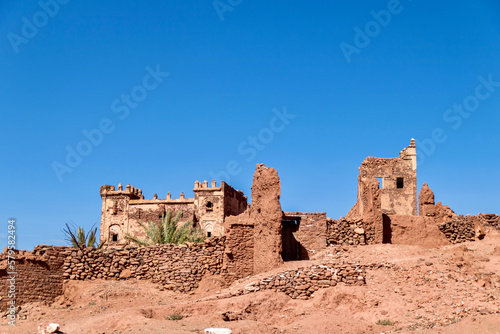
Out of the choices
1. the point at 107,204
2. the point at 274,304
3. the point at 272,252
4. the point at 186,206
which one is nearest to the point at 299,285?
the point at 274,304

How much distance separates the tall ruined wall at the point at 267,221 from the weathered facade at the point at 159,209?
21.5 meters

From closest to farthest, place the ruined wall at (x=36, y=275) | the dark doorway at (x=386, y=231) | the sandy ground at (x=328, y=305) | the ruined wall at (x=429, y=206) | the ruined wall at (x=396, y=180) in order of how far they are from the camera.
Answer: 1. the sandy ground at (x=328, y=305)
2. the ruined wall at (x=36, y=275)
3. the dark doorway at (x=386, y=231)
4. the ruined wall at (x=429, y=206)
5. the ruined wall at (x=396, y=180)

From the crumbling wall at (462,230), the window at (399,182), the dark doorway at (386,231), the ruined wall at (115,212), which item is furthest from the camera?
the ruined wall at (115,212)

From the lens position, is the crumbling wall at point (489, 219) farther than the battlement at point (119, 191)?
No

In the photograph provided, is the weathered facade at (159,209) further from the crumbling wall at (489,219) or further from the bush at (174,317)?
the bush at (174,317)

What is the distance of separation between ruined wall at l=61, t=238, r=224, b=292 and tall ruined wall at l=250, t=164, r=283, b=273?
134 cm

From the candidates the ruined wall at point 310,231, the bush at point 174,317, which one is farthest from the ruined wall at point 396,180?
the bush at point 174,317

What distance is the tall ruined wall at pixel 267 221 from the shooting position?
20062mm

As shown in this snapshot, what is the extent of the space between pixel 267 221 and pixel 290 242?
11.0 feet

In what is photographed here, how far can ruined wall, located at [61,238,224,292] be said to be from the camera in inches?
793

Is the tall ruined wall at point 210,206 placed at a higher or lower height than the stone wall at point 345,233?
higher

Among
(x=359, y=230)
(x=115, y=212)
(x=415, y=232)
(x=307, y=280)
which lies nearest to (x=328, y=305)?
(x=307, y=280)

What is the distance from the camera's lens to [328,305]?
17.0 m

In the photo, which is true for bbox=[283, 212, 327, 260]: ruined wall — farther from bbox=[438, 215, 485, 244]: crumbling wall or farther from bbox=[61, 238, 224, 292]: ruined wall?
bbox=[438, 215, 485, 244]: crumbling wall
